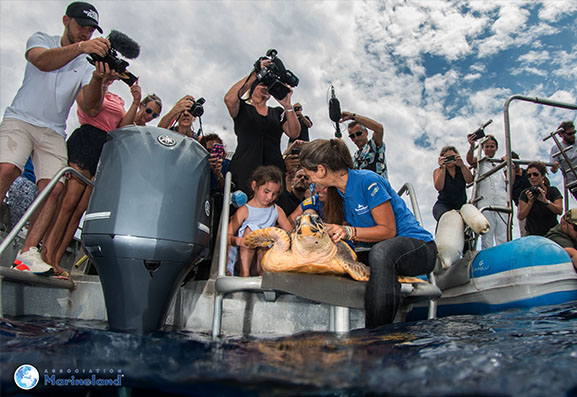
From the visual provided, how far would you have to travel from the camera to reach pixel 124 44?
2.44 m

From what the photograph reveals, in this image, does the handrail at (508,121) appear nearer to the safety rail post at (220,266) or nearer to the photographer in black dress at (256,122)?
the photographer in black dress at (256,122)

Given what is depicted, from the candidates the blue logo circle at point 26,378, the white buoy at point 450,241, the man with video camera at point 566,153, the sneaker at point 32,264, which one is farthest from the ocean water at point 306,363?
the man with video camera at point 566,153

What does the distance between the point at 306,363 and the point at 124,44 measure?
2.41 m

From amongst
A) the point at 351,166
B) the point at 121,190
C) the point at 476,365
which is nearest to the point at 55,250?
the point at 121,190

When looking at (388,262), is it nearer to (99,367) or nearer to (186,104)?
(99,367)

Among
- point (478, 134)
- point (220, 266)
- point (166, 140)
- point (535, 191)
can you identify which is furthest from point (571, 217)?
point (166, 140)

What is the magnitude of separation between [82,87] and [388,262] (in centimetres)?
241

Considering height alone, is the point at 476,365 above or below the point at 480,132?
below

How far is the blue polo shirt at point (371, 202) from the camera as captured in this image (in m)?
1.94

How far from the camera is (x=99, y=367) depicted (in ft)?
3.15

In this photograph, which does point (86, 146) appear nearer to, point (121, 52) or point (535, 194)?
point (121, 52)

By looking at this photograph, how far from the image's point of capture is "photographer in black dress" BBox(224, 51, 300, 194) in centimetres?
274

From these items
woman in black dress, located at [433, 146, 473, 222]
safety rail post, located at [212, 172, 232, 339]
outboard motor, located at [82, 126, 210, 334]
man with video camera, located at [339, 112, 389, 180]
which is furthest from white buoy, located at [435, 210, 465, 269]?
outboard motor, located at [82, 126, 210, 334]

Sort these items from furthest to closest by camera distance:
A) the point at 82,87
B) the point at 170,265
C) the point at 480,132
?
1. the point at 480,132
2. the point at 82,87
3. the point at 170,265
